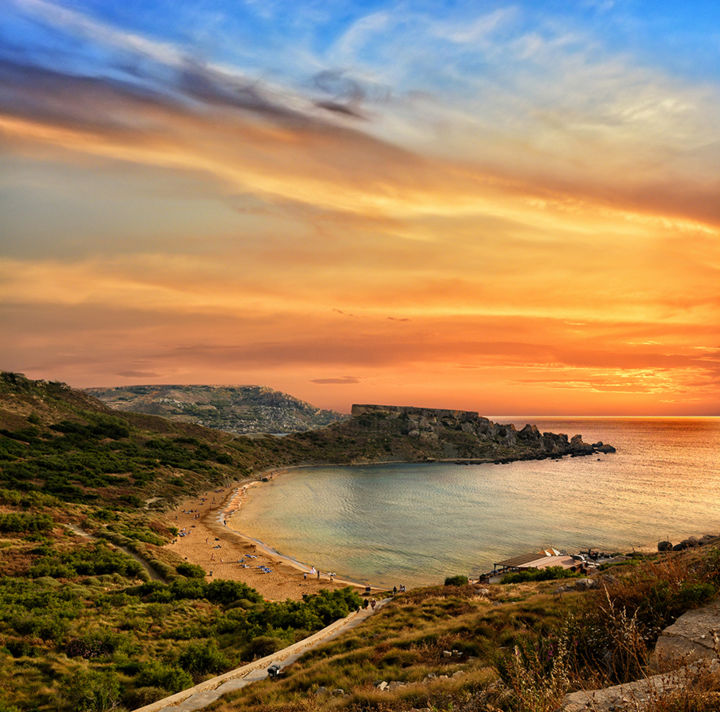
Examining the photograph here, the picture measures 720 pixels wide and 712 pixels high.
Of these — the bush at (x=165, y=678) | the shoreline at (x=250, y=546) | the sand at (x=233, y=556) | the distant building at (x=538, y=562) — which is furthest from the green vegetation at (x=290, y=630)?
the distant building at (x=538, y=562)

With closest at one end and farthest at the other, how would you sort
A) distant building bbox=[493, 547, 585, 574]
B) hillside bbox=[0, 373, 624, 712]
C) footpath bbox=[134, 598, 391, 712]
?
footpath bbox=[134, 598, 391, 712], hillside bbox=[0, 373, 624, 712], distant building bbox=[493, 547, 585, 574]

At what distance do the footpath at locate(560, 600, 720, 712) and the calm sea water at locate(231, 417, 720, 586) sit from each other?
4174cm

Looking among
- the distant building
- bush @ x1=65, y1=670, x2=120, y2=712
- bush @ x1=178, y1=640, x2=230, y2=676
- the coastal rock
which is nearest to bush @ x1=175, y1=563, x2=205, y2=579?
bush @ x1=178, y1=640, x2=230, y2=676

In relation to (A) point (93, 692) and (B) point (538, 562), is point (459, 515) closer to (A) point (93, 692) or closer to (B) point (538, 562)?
(B) point (538, 562)

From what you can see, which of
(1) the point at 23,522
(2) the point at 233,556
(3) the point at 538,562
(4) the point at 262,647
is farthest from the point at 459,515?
(1) the point at 23,522

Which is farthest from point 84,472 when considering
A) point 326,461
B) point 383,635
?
point 326,461

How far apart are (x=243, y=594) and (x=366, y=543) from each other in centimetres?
3503

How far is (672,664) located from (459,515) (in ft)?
258

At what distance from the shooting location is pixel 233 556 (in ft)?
168

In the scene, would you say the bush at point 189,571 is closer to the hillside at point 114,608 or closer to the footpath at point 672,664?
the hillside at point 114,608

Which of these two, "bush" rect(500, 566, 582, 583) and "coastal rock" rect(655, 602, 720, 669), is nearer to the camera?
"coastal rock" rect(655, 602, 720, 669)

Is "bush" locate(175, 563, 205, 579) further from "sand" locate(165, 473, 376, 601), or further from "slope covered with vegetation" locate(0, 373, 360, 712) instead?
"sand" locate(165, 473, 376, 601)

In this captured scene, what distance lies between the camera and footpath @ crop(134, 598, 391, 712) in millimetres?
13336

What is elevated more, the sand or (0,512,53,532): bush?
(0,512,53,532): bush
